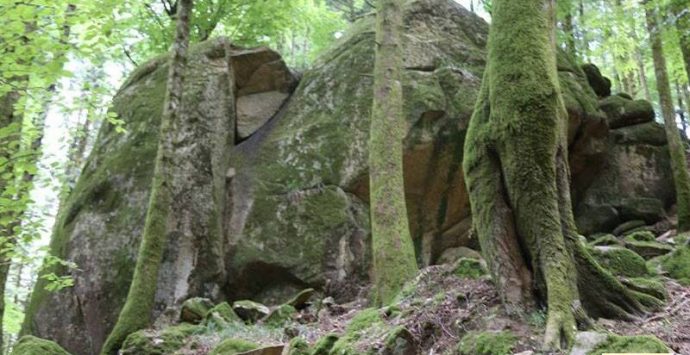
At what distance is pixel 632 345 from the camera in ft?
12.6

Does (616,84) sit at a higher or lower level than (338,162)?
higher

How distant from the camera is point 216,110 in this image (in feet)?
38.7

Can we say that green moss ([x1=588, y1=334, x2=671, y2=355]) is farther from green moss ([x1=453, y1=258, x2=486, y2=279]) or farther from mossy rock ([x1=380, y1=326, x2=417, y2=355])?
green moss ([x1=453, y1=258, x2=486, y2=279])

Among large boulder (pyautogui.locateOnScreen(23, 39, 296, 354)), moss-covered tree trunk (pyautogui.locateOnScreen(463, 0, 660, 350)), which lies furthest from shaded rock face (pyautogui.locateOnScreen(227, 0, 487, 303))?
moss-covered tree trunk (pyautogui.locateOnScreen(463, 0, 660, 350))

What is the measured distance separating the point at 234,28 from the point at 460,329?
1265 cm

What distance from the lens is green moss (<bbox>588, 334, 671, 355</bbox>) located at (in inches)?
149

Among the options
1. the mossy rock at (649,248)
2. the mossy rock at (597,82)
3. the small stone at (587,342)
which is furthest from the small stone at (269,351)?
the mossy rock at (597,82)

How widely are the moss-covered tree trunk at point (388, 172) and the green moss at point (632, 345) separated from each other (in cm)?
353

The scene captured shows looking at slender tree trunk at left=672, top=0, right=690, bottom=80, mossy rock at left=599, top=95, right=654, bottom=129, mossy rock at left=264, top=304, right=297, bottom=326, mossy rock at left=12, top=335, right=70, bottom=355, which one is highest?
slender tree trunk at left=672, top=0, right=690, bottom=80

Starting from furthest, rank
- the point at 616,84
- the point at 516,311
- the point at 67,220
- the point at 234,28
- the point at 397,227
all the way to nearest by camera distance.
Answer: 1. the point at 616,84
2. the point at 234,28
3. the point at 67,220
4. the point at 397,227
5. the point at 516,311

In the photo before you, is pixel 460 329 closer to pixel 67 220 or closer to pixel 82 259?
pixel 82 259

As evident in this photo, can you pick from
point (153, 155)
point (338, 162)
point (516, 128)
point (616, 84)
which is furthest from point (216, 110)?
point (616, 84)

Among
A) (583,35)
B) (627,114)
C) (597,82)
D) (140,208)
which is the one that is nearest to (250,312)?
(140,208)

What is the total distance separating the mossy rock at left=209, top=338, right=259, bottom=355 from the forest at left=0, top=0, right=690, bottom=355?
1.5 inches
